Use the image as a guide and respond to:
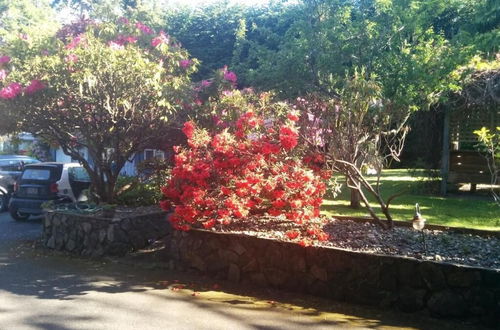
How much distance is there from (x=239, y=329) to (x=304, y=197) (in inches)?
86.7

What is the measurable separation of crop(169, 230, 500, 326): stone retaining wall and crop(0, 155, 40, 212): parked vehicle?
9.39m

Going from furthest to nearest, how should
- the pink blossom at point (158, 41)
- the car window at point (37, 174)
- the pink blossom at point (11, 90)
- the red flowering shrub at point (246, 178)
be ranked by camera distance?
the car window at point (37, 174) → the pink blossom at point (158, 41) → the pink blossom at point (11, 90) → the red flowering shrub at point (246, 178)

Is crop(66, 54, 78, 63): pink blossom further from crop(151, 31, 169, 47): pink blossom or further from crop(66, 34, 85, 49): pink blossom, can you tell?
crop(151, 31, 169, 47): pink blossom

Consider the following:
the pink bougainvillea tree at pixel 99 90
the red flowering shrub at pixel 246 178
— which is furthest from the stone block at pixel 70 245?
the red flowering shrub at pixel 246 178

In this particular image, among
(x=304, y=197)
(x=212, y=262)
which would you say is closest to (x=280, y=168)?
(x=304, y=197)

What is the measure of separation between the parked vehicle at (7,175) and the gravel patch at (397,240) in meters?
9.92

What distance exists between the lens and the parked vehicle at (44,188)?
39.8 ft

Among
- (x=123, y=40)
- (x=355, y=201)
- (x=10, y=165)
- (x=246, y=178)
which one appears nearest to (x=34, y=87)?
(x=123, y=40)

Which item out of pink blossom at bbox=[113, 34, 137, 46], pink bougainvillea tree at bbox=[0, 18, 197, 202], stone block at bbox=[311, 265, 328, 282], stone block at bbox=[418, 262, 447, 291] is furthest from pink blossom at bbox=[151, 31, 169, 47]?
stone block at bbox=[418, 262, 447, 291]

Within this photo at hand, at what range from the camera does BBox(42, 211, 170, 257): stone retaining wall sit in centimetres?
859

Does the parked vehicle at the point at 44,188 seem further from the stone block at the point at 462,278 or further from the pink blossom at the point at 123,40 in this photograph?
the stone block at the point at 462,278

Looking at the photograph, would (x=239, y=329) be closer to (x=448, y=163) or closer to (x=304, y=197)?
(x=304, y=197)

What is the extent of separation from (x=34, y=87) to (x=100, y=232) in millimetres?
2750

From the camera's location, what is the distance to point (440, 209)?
1148 centimetres
